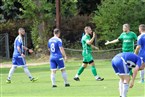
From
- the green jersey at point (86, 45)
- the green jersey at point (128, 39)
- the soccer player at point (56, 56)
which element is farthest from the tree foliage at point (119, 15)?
the soccer player at point (56, 56)

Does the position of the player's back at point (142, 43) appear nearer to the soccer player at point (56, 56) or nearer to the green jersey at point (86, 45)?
the soccer player at point (56, 56)

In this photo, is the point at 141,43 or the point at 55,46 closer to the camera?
Answer: the point at 141,43

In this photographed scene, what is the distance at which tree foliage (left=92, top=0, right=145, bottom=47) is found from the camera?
37.7 m

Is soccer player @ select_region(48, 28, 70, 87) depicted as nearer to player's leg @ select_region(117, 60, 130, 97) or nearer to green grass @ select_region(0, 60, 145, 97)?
green grass @ select_region(0, 60, 145, 97)

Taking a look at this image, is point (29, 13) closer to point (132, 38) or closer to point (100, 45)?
point (100, 45)

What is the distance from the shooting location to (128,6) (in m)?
37.7

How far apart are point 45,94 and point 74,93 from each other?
879 millimetres

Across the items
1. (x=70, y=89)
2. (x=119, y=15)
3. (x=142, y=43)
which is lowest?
(x=70, y=89)

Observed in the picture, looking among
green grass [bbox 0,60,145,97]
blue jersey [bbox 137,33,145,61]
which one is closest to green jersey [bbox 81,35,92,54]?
green grass [bbox 0,60,145,97]

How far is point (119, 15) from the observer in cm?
3809

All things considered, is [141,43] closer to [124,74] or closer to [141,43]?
[141,43]

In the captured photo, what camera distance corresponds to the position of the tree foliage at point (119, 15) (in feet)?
124

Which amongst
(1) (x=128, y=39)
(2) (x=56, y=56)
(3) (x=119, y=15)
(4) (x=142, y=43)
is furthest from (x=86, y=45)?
(3) (x=119, y=15)

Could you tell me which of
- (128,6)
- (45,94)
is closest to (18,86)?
(45,94)
